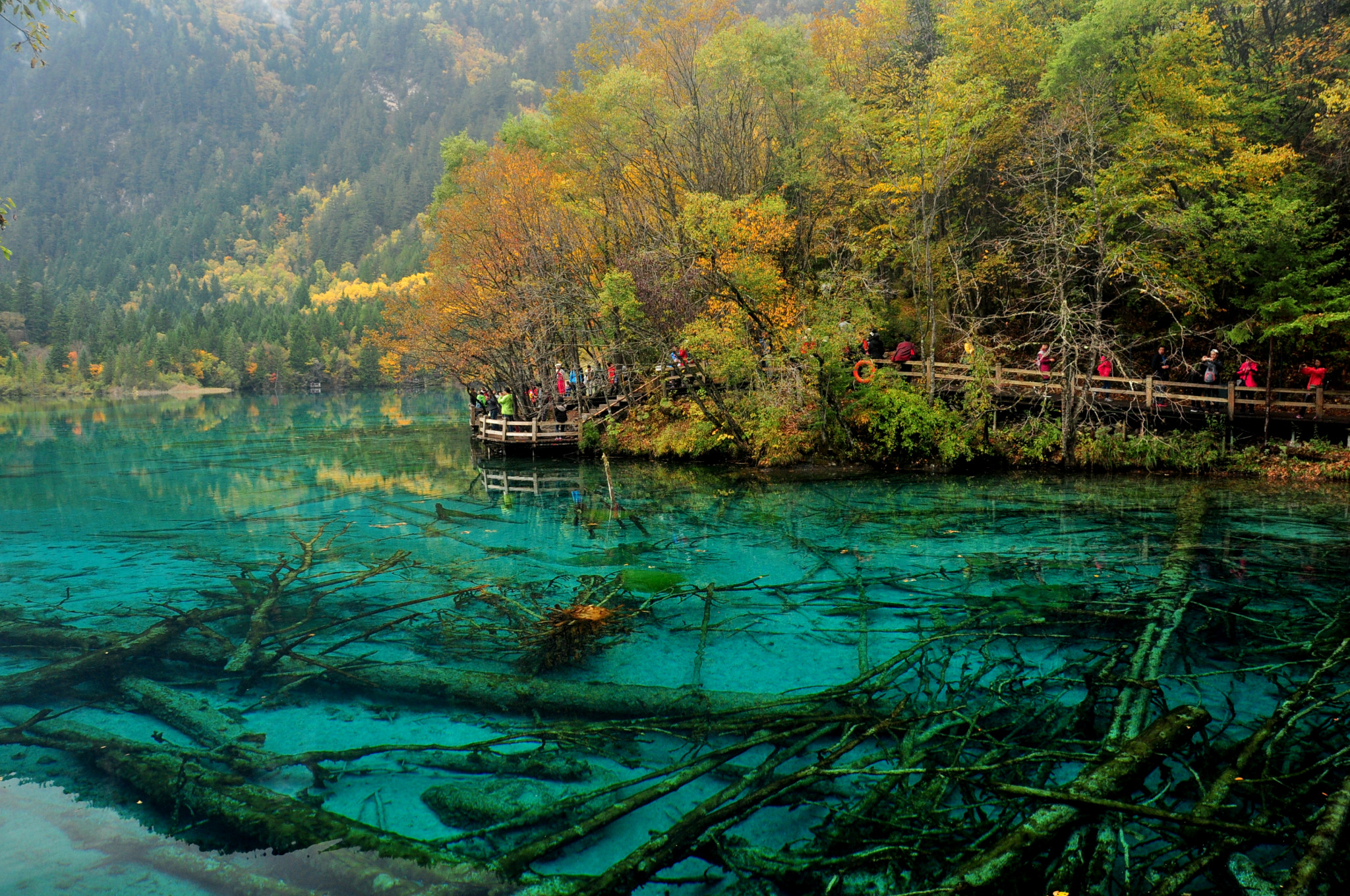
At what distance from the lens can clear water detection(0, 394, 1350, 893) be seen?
6.11 metres

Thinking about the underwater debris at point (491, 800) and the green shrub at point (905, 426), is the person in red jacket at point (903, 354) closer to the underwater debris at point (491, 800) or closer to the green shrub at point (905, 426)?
the green shrub at point (905, 426)

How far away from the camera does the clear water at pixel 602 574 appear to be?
611 cm

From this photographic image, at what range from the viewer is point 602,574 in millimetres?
12352

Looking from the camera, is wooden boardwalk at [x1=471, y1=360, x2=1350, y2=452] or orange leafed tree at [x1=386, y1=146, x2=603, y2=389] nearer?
wooden boardwalk at [x1=471, y1=360, x2=1350, y2=452]

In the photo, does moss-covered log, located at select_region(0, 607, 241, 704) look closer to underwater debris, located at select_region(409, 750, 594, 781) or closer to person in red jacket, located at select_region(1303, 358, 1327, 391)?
underwater debris, located at select_region(409, 750, 594, 781)

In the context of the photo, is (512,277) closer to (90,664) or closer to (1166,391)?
(1166,391)

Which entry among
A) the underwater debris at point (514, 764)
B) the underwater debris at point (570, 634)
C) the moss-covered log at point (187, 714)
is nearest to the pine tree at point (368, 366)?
the underwater debris at point (570, 634)

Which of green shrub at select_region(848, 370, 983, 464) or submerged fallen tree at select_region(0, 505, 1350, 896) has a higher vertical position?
green shrub at select_region(848, 370, 983, 464)

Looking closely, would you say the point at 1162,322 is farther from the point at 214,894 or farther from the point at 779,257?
the point at 214,894

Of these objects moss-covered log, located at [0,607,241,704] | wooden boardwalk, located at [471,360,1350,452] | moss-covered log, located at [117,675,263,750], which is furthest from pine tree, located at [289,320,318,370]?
moss-covered log, located at [117,675,263,750]

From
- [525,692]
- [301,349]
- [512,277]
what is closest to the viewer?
[525,692]

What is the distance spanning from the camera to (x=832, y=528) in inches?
606

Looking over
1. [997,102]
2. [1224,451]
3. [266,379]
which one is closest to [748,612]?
[1224,451]

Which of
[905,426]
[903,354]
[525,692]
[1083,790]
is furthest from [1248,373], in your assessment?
[525,692]
